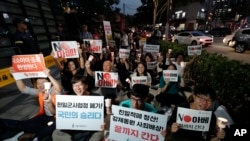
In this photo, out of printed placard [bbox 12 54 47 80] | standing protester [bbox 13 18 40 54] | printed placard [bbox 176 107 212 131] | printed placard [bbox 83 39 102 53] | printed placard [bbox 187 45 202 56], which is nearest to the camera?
printed placard [bbox 176 107 212 131]

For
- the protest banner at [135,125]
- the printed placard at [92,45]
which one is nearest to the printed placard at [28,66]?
the protest banner at [135,125]

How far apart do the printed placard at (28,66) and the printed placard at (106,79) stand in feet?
3.96

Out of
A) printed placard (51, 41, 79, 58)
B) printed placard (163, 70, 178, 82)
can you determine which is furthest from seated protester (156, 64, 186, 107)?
printed placard (51, 41, 79, 58)

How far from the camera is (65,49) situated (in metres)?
5.53

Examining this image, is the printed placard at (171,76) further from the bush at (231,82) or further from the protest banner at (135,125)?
the protest banner at (135,125)

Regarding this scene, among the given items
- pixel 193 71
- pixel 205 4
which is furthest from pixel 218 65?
pixel 205 4

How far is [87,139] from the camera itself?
3.37m

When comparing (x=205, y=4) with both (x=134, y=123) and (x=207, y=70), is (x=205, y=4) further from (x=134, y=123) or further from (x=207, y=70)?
(x=134, y=123)

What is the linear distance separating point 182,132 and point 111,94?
7.84ft

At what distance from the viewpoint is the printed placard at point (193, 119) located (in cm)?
286

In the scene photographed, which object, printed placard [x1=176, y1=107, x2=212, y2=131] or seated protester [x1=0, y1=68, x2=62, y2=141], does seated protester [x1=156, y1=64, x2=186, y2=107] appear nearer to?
printed placard [x1=176, y1=107, x2=212, y2=131]

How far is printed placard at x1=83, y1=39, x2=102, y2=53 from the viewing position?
6.81 meters

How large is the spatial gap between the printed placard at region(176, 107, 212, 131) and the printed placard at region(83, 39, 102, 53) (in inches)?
176

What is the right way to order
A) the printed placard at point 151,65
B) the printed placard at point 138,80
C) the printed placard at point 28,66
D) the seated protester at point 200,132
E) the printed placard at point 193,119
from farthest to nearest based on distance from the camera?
the printed placard at point 151,65 < the printed placard at point 138,80 < the printed placard at point 28,66 < the seated protester at point 200,132 < the printed placard at point 193,119
